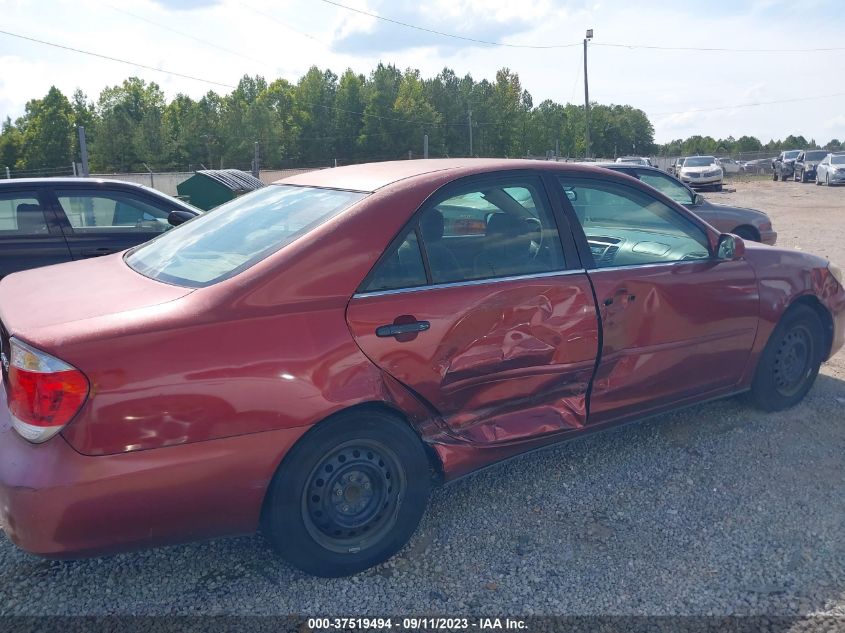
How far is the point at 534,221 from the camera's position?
3.42 m

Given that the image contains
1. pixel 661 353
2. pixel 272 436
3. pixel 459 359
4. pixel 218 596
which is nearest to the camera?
pixel 272 436

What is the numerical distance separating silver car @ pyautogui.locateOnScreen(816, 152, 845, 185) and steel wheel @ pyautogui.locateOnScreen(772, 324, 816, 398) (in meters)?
30.9

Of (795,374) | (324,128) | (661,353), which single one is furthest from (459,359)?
(324,128)

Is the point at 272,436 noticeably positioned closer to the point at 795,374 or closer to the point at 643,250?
the point at 643,250

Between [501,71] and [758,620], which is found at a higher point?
[501,71]

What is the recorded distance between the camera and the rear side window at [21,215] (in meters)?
5.81

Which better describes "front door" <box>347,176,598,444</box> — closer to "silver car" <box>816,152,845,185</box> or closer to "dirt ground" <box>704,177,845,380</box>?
"dirt ground" <box>704,177,845,380</box>

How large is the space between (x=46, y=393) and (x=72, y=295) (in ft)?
2.03

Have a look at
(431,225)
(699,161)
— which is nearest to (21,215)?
(431,225)

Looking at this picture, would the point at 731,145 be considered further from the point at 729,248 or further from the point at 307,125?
the point at 729,248

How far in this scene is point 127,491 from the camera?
239 centimetres

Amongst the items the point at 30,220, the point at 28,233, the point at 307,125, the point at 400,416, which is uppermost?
the point at 307,125

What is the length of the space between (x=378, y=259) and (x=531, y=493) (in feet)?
4.88

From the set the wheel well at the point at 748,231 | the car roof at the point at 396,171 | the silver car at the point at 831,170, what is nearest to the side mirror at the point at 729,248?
the car roof at the point at 396,171
